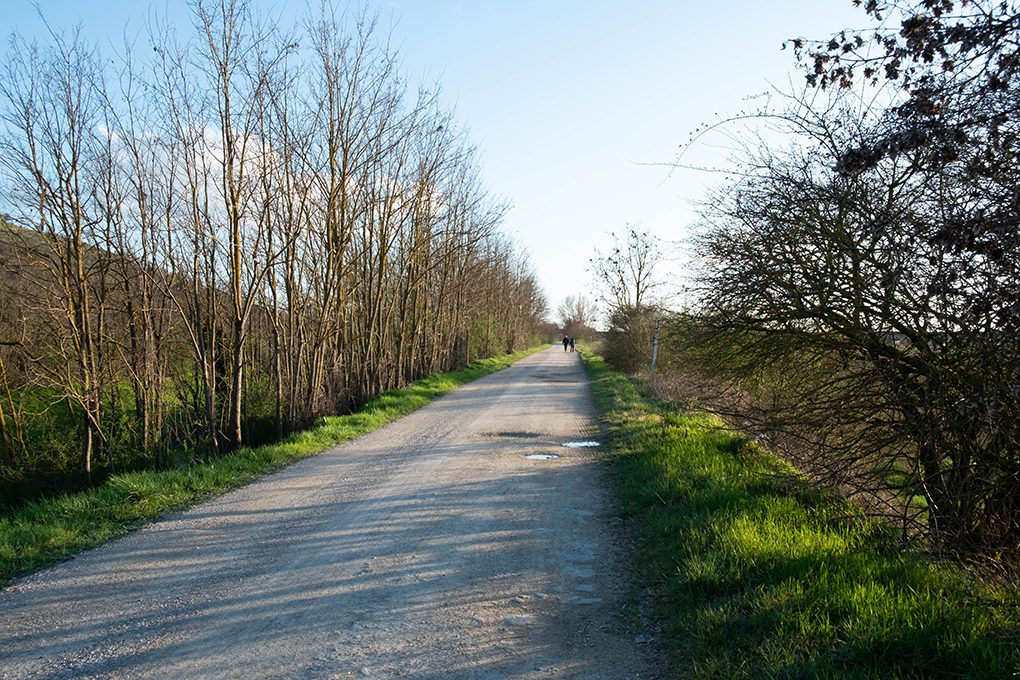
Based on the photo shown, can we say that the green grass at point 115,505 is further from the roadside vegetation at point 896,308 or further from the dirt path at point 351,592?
the roadside vegetation at point 896,308

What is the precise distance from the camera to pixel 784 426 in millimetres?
7242

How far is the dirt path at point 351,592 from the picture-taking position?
388 centimetres

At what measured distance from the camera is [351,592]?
488cm

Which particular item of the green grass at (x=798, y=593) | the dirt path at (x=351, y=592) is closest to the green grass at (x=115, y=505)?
the dirt path at (x=351, y=592)

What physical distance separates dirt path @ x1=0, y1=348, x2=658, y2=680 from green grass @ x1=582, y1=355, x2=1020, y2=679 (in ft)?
1.30

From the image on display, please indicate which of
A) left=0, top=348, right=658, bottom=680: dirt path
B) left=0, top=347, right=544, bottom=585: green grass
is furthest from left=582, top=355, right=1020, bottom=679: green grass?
left=0, top=347, right=544, bottom=585: green grass

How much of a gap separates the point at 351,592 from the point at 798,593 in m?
2.96

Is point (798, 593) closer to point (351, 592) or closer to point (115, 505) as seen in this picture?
point (351, 592)

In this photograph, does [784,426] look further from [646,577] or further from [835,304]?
[646,577]

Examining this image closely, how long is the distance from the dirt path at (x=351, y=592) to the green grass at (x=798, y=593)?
0.40m

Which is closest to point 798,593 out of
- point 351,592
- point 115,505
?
point 351,592

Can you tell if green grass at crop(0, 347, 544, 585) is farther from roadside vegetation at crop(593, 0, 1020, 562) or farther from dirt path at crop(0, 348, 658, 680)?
roadside vegetation at crop(593, 0, 1020, 562)

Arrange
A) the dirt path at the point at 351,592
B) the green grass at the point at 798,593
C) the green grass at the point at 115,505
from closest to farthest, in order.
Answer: the green grass at the point at 798,593
the dirt path at the point at 351,592
the green grass at the point at 115,505

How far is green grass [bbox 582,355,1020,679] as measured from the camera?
350 centimetres
